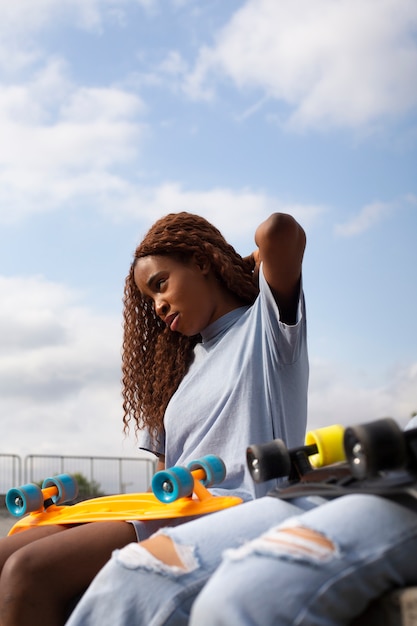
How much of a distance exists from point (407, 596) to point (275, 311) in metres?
1.37

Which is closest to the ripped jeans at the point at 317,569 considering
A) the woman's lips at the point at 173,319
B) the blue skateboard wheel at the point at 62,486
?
the blue skateboard wheel at the point at 62,486

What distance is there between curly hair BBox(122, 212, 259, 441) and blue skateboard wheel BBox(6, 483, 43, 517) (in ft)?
2.51

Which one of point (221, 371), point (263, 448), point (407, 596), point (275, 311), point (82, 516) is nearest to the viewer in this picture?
point (407, 596)

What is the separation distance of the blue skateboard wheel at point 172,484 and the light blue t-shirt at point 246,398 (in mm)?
288

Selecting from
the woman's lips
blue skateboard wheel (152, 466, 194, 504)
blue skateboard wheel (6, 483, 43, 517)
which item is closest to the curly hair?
the woman's lips

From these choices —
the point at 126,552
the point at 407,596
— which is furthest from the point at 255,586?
the point at 126,552

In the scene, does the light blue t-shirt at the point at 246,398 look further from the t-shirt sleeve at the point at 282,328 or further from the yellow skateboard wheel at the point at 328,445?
the yellow skateboard wheel at the point at 328,445

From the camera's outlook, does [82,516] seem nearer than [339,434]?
No

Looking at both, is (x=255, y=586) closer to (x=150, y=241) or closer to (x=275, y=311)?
(x=275, y=311)

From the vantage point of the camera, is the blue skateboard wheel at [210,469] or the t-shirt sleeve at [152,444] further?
the t-shirt sleeve at [152,444]

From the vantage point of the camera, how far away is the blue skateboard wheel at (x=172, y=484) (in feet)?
6.68

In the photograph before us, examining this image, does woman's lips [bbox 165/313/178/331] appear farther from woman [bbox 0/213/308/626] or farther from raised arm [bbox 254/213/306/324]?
raised arm [bbox 254/213/306/324]

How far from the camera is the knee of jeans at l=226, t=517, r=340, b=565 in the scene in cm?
127

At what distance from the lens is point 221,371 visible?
2.72m
